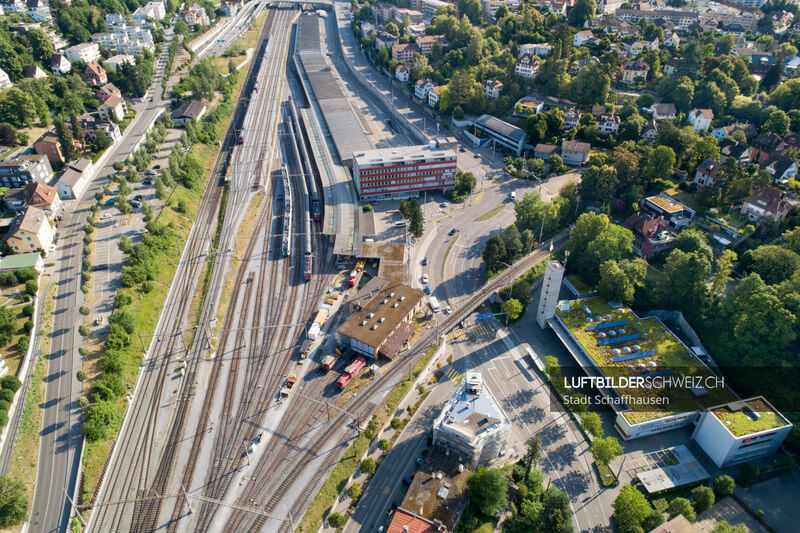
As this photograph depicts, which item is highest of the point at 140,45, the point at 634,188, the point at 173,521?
the point at 140,45

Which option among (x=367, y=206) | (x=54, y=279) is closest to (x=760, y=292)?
(x=367, y=206)

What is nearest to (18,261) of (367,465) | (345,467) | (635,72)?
(345,467)

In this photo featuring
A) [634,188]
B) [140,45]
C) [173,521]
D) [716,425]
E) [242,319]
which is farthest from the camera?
[140,45]

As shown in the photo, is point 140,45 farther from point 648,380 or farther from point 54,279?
point 648,380

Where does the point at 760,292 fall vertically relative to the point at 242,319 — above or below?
above

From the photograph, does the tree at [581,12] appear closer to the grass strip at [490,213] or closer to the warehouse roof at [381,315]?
the grass strip at [490,213]

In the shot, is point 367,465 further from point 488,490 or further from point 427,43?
point 427,43
